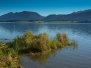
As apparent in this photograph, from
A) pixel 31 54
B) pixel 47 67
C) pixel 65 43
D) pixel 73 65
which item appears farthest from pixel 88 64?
pixel 65 43

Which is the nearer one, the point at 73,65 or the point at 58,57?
the point at 73,65

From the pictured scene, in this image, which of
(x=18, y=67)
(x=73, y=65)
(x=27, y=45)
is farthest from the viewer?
(x=27, y=45)

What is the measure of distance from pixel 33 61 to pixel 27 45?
19.1 feet

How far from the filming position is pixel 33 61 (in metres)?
26.7

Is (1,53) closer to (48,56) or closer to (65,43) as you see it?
(48,56)

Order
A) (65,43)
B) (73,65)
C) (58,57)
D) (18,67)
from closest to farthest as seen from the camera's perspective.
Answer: (18,67), (73,65), (58,57), (65,43)

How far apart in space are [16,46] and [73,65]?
959cm

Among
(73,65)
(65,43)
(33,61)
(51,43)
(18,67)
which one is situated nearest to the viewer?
(18,67)

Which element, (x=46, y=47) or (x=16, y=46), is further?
(x=46, y=47)

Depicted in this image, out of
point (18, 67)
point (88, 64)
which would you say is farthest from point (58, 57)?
point (18, 67)

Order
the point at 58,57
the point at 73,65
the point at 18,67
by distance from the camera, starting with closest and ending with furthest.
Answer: the point at 18,67 → the point at 73,65 → the point at 58,57

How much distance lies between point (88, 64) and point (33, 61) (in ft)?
22.9

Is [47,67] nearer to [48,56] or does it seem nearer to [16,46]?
[48,56]

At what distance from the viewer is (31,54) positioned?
30250 millimetres
